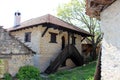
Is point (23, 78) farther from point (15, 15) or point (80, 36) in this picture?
point (80, 36)

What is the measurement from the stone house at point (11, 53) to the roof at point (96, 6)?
12.2 m

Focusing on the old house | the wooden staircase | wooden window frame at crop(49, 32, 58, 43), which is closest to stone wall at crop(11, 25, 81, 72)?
the old house

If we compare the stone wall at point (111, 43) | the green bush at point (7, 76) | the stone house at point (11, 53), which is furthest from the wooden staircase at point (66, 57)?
the stone wall at point (111, 43)

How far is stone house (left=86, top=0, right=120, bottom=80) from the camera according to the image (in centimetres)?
524

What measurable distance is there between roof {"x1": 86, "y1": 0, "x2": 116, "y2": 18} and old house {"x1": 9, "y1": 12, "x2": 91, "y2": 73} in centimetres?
1422

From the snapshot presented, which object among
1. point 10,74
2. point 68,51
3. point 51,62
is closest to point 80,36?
point 68,51

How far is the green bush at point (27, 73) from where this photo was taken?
1664cm

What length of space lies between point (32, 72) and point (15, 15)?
9121 mm

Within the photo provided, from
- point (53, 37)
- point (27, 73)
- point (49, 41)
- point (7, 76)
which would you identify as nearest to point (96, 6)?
point (27, 73)

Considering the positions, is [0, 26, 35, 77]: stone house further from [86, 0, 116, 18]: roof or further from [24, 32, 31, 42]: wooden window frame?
[86, 0, 116, 18]: roof

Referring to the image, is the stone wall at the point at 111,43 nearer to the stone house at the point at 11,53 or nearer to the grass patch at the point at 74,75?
the grass patch at the point at 74,75

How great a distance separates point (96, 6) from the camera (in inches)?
226

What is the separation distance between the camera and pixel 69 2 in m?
32.6

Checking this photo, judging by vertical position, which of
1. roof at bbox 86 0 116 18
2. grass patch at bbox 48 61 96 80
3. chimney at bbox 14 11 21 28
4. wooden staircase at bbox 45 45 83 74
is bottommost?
grass patch at bbox 48 61 96 80
